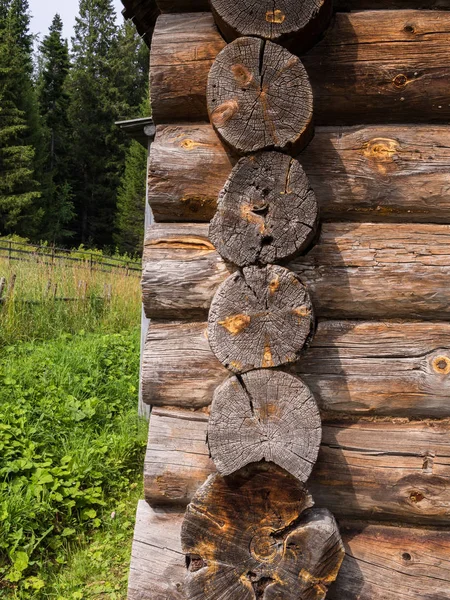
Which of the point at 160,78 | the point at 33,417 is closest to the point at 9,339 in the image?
the point at 33,417

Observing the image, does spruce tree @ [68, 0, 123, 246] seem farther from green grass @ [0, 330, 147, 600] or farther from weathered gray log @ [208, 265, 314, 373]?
weathered gray log @ [208, 265, 314, 373]

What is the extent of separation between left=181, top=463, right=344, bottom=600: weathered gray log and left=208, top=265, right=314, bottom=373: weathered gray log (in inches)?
14.0

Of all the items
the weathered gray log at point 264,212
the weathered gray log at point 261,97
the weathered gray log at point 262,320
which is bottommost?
the weathered gray log at point 262,320

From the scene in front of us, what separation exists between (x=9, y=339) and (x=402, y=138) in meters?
6.43

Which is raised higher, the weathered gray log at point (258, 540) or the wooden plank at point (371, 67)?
the wooden plank at point (371, 67)

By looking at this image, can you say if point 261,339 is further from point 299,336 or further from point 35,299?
point 35,299

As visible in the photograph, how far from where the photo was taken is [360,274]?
6.72 feet

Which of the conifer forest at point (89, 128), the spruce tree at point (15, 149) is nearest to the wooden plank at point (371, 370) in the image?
the spruce tree at point (15, 149)

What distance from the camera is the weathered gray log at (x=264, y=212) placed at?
1829mm

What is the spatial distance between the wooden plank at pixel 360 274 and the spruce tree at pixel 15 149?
28.6m

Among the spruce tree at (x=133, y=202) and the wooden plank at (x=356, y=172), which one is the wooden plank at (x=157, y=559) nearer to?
the wooden plank at (x=356, y=172)

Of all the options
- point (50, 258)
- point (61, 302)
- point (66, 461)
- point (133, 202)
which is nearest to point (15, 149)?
point (133, 202)

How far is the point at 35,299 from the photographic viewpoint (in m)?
8.30

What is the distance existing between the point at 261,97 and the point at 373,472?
1.37 m
